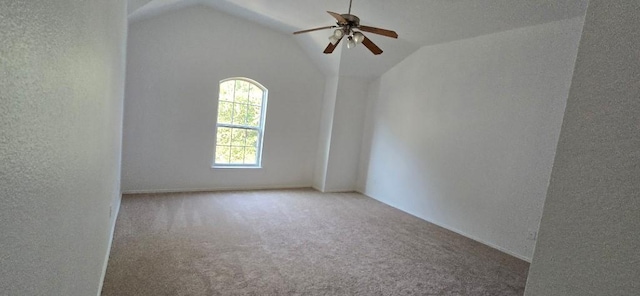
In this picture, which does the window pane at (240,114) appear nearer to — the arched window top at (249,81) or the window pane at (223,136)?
the window pane at (223,136)

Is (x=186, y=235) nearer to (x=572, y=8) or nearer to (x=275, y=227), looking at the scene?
(x=275, y=227)

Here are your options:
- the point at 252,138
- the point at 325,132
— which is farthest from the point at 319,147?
the point at 252,138

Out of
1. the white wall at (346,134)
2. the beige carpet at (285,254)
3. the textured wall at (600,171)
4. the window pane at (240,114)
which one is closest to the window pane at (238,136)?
the window pane at (240,114)

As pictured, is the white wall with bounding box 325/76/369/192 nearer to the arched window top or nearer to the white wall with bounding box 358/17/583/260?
the white wall with bounding box 358/17/583/260

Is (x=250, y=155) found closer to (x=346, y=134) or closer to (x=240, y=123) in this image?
(x=240, y=123)

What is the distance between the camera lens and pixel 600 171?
2.84 ft

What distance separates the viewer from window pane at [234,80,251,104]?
539 centimetres

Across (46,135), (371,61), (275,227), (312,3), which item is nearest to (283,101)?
(371,61)

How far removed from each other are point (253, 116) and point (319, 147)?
4.61 feet

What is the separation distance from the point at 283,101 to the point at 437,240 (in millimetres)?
3360

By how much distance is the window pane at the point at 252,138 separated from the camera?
5633 mm

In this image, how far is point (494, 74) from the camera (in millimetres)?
4027

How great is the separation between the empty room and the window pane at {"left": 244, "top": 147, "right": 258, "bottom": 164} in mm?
40

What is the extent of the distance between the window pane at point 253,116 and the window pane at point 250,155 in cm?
45
